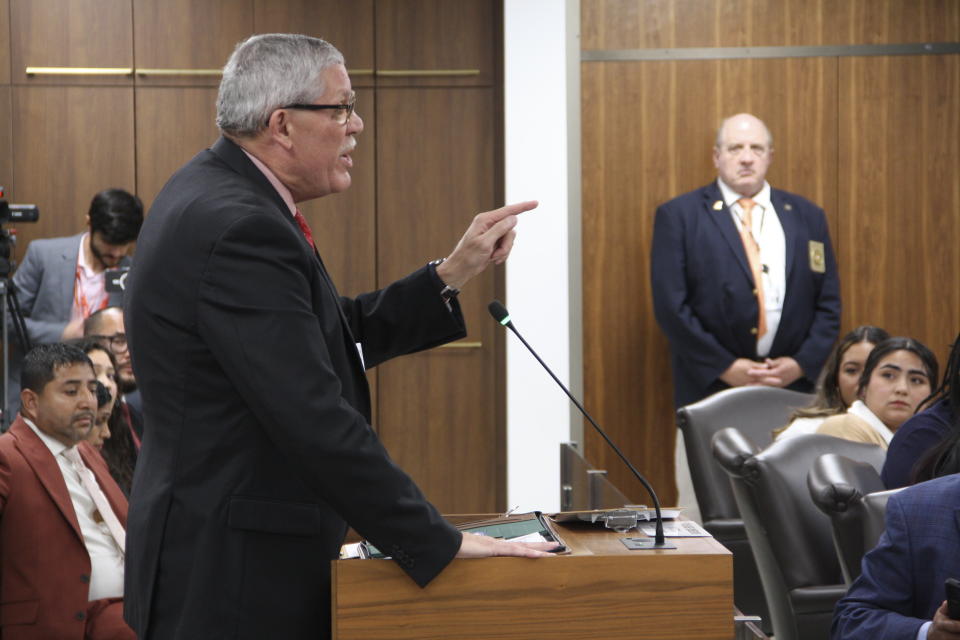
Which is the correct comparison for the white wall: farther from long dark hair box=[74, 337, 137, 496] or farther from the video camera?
long dark hair box=[74, 337, 137, 496]

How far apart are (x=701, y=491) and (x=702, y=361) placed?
1494mm

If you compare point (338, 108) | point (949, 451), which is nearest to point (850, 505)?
point (949, 451)

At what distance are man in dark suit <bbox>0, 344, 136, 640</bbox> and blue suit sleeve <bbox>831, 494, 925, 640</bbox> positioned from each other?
176 centimetres

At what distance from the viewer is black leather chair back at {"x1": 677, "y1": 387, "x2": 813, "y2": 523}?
163 inches

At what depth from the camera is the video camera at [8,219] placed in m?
4.60

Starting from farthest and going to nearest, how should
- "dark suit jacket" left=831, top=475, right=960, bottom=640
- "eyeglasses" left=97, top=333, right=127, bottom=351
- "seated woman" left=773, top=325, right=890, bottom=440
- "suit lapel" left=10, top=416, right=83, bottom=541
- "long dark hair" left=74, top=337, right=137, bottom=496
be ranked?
"eyeglasses" left=97, top=333, right=127, bottom=351 < "seated woman" left=773, top=325, right=890, bottom=440 < "long dark hair" left=74, top=337, right=137, bottom=496 < "suit lapel" left=10, top=416, right=83, bottom=541 < "dark suit jacket" left=831, top=475, right=960, bottom=640

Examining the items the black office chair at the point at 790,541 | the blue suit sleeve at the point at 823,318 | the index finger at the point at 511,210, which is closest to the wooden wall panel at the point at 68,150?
the blue suit sleeve at the point at 823,318

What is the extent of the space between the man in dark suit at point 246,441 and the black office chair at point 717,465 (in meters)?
2.26

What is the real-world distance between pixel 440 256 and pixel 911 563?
171 inches

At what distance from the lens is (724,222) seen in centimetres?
574

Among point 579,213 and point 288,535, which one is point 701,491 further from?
point 288,535

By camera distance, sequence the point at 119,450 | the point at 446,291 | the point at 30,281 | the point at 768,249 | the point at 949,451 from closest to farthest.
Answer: the point at 446,291 < the point at 949,451 < the point at 119,450 < the point at 30,281 < the point at 768,249

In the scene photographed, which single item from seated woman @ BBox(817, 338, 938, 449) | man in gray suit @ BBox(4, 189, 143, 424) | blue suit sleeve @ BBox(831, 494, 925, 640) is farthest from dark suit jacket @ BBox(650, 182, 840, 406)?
blue suit sleeve @ BBox(831, 494, 925, 640)

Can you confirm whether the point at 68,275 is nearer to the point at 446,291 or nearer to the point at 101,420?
the point at 101,420
